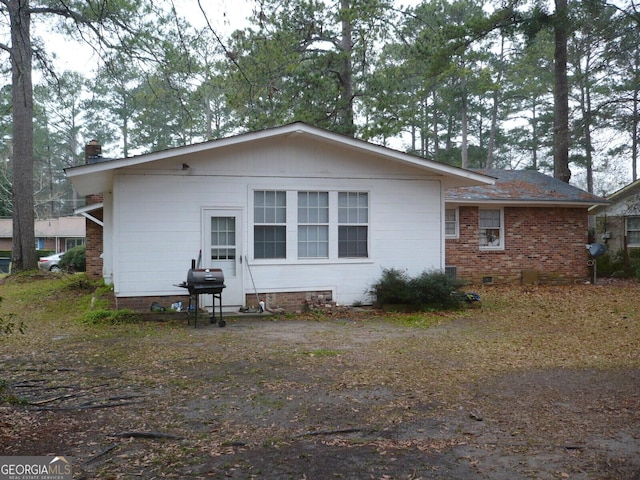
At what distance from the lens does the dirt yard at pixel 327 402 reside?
13.2ft

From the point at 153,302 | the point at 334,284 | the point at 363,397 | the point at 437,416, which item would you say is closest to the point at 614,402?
the point at 437,416

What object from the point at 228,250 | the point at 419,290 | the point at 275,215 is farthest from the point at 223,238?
the point at 419,290

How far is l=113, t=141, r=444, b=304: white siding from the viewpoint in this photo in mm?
11086

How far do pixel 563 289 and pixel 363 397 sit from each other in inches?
511

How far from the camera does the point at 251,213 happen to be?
1173cm

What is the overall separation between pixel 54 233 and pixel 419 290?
3380 centimetres

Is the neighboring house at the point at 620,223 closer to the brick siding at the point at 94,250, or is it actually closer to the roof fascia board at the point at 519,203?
the roof fascia board at the point at 519,203

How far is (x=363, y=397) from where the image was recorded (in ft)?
18.7

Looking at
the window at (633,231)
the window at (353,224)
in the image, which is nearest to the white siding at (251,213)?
the window at (353,224)

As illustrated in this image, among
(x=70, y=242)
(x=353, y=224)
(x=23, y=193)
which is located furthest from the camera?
(x=70, y=242)

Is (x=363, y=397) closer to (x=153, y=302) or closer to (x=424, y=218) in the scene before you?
(x=153, y=302)

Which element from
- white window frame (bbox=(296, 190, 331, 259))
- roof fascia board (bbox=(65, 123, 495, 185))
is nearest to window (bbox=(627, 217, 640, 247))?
roof fascia board (bbox=(65, 123, 495, 185))

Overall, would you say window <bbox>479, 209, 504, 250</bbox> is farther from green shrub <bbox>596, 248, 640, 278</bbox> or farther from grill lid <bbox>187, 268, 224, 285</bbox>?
grill lid <bbox>187, 268, 224, 285</bbox>

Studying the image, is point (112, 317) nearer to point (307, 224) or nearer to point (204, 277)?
point (204, 277)
